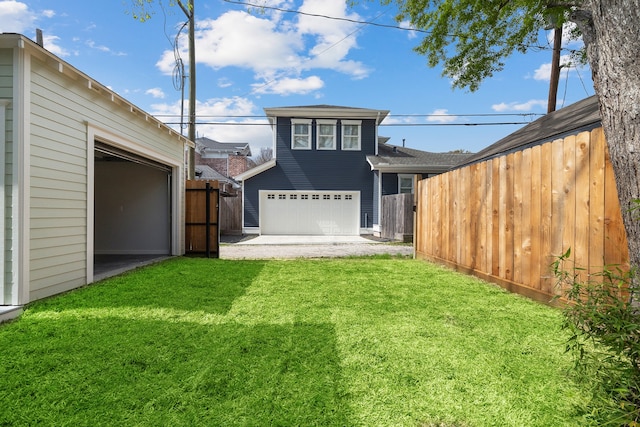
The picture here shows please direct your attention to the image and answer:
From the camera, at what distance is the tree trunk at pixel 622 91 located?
1.67m

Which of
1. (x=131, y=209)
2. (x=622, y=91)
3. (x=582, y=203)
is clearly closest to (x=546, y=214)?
(x=582, y=203)

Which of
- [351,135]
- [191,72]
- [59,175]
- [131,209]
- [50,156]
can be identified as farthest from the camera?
[351,135]

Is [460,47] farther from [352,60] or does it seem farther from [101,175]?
[101,175]

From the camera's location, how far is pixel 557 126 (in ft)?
22.1

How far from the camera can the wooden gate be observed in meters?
8.29

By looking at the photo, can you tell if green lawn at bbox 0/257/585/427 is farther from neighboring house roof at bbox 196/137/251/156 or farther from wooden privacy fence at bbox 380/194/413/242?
neighboring house roof at bbox 196/137/251/156

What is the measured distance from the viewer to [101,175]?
8.45m

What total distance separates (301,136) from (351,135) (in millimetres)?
2360

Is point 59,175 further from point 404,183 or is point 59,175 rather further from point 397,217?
point 404,183

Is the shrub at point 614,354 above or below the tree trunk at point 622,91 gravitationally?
below

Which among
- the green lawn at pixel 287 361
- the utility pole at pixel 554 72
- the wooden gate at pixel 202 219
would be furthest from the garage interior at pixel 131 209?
the utility pole at pixel 554 72

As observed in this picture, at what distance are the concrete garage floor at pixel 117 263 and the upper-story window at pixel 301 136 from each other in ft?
30.1

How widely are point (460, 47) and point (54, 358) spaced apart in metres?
10.7

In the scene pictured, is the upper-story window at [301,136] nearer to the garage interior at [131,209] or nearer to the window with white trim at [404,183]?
the window with white trim at [404,183]
